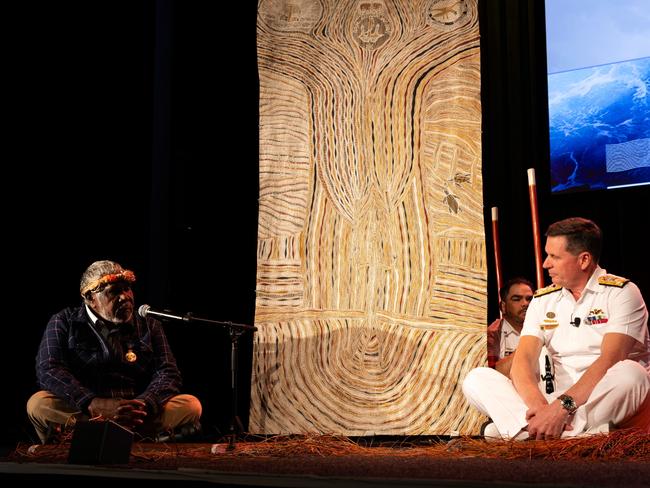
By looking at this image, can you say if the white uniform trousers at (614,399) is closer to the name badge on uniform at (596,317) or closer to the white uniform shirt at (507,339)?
the name badge on uniform at (596,317)

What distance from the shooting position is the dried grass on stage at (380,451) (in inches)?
115

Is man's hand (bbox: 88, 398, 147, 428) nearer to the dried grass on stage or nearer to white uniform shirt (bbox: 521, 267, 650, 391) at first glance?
the dried grass on stage

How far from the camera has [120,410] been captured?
393cm

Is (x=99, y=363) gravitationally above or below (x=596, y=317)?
below

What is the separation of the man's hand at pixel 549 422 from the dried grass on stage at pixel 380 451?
8 cm

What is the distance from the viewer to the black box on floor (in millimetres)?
2801

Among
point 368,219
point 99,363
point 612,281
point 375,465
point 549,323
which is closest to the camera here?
point 375,465

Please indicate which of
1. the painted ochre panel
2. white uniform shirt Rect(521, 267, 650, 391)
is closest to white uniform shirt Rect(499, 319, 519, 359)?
the painted ochre panel

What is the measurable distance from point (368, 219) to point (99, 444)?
1977 millimetres

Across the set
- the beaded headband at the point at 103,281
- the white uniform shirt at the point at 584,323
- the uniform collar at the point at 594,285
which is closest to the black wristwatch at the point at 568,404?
the white uniform shirt at the point at 584,323

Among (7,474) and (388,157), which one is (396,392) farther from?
(7,474)

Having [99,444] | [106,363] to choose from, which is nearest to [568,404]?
[99,444]

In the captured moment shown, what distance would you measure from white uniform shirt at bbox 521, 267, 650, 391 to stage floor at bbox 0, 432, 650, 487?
1.74ft

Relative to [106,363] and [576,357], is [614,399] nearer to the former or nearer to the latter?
[576,357]
